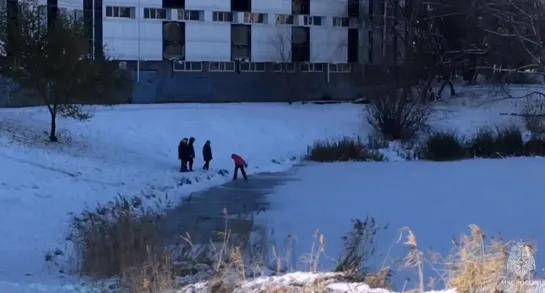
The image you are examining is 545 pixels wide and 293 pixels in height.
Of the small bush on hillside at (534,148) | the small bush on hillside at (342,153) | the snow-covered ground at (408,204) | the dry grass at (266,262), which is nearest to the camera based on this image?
the dry grass at (266,262)

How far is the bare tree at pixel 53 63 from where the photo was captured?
28.8 metres

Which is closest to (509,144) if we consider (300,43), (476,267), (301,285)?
(300,43)

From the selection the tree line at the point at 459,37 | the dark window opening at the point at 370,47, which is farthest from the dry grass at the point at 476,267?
the dark window opening at the point at 370,47

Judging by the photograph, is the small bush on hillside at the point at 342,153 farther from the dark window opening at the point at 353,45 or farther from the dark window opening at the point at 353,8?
the dark window opening at the point at 353,8

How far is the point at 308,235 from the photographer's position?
1423 cm

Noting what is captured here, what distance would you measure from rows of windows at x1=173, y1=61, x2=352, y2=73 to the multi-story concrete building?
0.06 m

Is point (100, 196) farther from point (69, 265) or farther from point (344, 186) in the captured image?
point (69, 265)

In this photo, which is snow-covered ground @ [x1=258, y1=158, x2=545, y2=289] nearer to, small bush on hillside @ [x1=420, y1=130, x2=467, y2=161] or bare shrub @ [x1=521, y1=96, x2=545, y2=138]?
small bush on hillside @ [x1=420, y1=130, x2=467, y2=161]

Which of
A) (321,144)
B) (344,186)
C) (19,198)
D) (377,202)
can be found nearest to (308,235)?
(377,202)

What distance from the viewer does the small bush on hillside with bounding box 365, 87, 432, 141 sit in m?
41.5

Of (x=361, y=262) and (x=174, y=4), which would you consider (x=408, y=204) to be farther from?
(x=174, y=4)

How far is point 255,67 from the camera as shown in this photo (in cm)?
6066

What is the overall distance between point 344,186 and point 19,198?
894 centimetres

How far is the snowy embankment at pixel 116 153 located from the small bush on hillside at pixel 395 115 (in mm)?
1919
